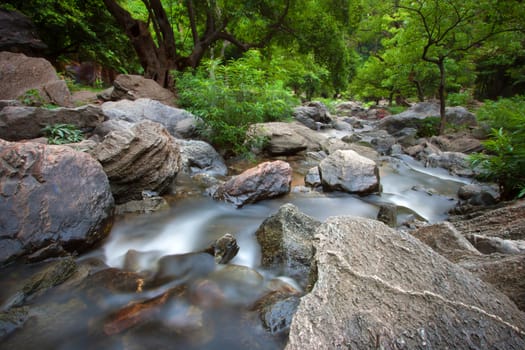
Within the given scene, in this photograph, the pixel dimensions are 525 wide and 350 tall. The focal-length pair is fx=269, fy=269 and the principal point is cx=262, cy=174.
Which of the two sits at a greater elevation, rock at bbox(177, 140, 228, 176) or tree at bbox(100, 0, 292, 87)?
tree at bbox(100, 0, 292, 87)

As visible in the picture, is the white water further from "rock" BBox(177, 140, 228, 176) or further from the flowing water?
"rock" BBox(177, 140, 228, 176)

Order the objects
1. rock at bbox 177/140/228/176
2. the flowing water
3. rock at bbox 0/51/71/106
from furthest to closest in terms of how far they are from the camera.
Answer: rock at bbox 0/51/71/106 → rock at bbox 177/140/228/176 → the flowing water

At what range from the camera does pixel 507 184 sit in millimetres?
4207

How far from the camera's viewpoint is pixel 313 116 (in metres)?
15.9

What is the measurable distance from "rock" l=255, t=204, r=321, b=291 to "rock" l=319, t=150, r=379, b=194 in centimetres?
204

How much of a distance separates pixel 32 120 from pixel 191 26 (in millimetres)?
8628

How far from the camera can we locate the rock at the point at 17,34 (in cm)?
847

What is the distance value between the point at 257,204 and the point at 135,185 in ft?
6.34

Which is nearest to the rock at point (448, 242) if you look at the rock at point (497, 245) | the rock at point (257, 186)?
the rock at point (497, 245)

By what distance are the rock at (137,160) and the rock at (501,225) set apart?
413cm

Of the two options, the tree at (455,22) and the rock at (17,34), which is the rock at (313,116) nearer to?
the tree at (455,22)

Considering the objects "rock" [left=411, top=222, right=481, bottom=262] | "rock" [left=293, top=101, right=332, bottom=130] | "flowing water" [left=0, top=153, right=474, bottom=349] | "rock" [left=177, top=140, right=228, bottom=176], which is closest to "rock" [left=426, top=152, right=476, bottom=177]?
"flowing water" [left=0, top=153, right=474, bottom=349]

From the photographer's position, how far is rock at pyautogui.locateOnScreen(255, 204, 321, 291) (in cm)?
276

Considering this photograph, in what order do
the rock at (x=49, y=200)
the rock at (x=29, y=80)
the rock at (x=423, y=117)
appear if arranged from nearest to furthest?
the rock at (x=49, y=200) < the rock at (x=29, y=80) < the rock at (x=423, y=117)
